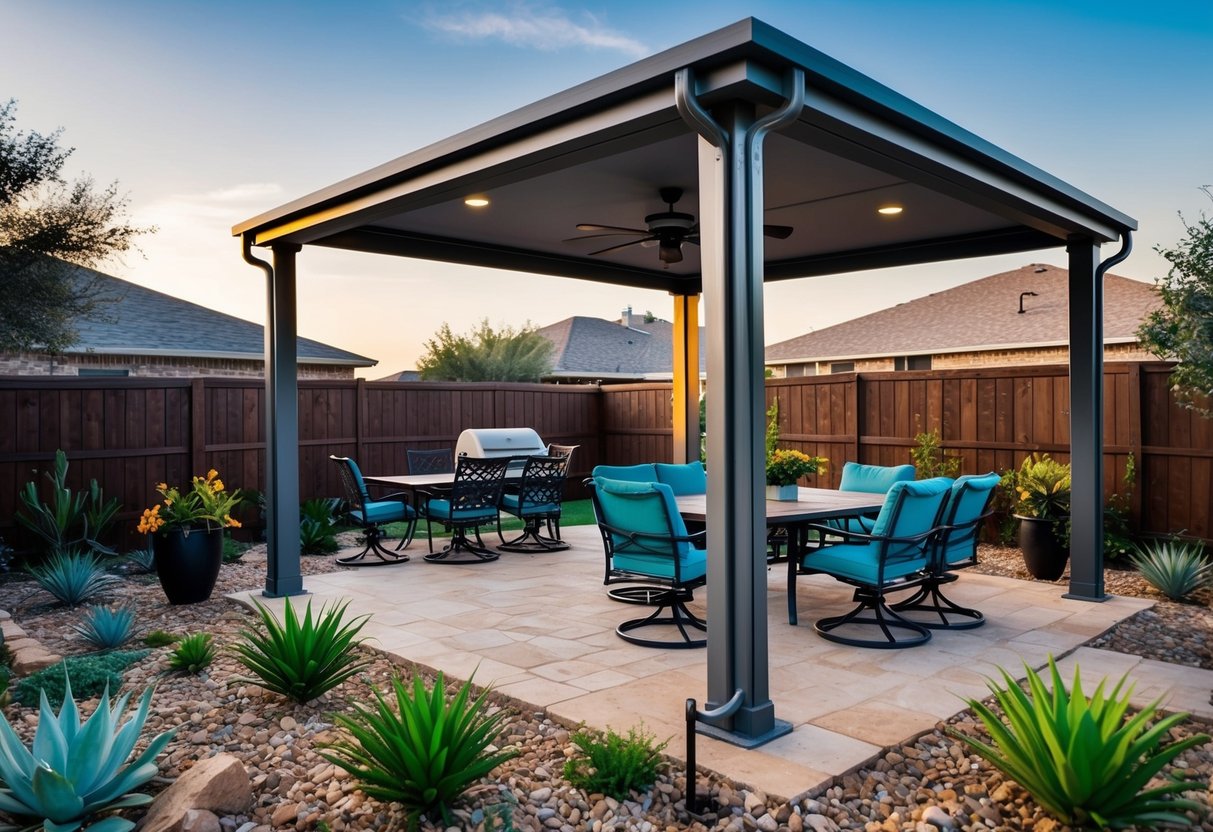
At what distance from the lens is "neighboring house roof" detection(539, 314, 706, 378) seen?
78.9 feet

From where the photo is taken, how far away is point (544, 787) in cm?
269

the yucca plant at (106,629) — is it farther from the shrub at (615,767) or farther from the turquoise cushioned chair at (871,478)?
the turquoise cushioned chair at (871,478)

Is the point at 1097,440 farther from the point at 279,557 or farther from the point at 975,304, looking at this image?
the point at 975,304

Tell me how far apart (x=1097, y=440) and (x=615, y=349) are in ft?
66.1

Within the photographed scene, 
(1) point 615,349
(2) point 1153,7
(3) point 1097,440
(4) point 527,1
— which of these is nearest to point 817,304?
(1) point 615,349

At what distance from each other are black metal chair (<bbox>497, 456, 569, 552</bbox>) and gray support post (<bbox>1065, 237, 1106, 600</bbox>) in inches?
168

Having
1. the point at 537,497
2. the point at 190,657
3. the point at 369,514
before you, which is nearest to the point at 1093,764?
the point at 190,657

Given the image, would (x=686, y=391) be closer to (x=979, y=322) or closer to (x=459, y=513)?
(x=459, y=513)

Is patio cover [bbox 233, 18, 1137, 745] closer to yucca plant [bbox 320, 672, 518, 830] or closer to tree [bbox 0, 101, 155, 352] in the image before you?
yucca plant [bbox 320, 672, 518, 830]

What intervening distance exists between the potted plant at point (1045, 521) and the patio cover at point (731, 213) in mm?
595

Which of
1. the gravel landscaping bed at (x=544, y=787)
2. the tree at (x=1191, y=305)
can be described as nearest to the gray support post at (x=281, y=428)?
the gravel landscaping bed at (x=544, y=787)

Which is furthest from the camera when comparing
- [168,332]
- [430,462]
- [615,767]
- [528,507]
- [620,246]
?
[168,332]

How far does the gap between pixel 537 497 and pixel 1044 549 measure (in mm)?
4325

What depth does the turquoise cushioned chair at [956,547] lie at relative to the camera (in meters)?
4.76
